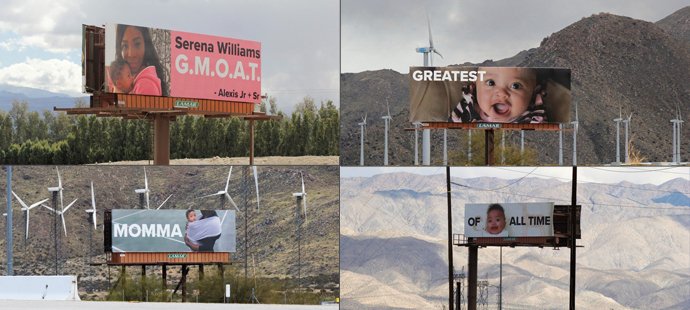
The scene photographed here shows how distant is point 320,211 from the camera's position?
63438mm

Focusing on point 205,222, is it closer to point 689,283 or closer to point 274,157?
point 689,283

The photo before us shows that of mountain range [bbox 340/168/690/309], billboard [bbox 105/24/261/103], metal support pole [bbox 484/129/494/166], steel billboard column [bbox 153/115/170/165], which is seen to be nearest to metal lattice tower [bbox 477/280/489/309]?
mountain range [bbox 340/168/690/309]

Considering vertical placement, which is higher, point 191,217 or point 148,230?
point 191,217

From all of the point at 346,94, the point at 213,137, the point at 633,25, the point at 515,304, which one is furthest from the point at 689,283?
the point at 633,25

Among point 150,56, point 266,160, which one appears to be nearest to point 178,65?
point 150,56

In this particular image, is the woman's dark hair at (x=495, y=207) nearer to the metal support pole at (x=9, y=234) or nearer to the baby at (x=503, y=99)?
the baby at (x=503, y=99)

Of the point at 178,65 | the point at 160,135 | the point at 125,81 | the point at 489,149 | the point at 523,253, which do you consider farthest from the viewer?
the point at 489,149

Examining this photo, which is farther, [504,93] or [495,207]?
[504,93]

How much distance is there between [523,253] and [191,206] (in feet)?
50.9

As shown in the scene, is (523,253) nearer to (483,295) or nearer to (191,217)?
(483,295)

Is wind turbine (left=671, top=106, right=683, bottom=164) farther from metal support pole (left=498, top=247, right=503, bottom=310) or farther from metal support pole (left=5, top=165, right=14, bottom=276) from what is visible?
metal support pole (left=5, top=165, right=14, bottom=276)

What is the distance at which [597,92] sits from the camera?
574 feet

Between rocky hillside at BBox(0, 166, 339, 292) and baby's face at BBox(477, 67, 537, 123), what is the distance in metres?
7.89

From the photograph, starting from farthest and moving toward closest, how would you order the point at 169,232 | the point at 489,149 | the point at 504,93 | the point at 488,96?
the point at 504,93 → the point at 488,96 → the point at 489,149 → the point at 169,232
